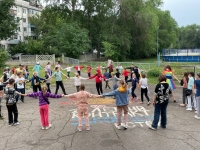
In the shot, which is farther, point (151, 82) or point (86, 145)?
point (151, 82)

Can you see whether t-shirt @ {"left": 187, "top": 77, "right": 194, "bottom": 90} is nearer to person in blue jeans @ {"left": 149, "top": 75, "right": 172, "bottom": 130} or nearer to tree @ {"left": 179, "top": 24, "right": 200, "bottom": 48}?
person in blue jeans @ {"left": 149, "top": 75, "right": 172, "bottom": 130}

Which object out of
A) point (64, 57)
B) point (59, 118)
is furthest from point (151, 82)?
point (64, 57)

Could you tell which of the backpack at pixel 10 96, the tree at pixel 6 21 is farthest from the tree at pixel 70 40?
the backpack at pixel 10 96

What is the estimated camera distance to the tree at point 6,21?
31.8m

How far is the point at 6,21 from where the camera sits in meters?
31.9

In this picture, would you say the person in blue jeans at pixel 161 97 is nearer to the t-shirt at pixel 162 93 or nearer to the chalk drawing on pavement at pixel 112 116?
the t-shirt at pixel 162 93

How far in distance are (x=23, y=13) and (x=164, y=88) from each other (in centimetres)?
6152

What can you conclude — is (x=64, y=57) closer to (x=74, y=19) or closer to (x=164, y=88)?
(x=74, y=19)

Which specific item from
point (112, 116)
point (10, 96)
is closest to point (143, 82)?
point (112, 116)

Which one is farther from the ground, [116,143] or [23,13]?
[23,13]

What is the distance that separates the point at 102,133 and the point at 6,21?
98.2ft

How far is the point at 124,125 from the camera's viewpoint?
713 cm

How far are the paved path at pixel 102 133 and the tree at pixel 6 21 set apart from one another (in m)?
26.1

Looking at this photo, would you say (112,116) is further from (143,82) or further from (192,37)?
(192,37)
